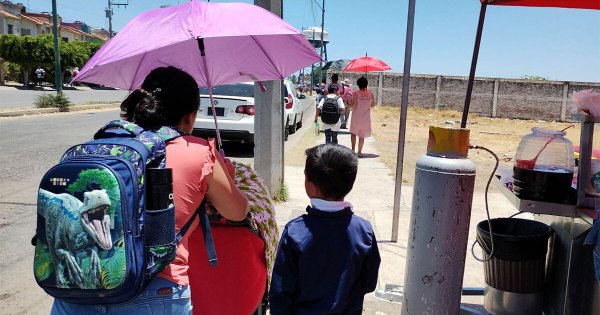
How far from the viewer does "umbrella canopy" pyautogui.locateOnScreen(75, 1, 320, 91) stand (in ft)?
8.04

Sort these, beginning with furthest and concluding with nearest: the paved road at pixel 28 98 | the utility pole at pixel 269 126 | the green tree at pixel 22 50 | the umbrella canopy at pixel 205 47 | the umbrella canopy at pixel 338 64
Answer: the green tree at pixel 22 50, the umbrella canopy at pixel 338 64, the paved road at pixel 28 98, the utility pole at pixel 269 126, the umbrella canopy at pixel 205 47

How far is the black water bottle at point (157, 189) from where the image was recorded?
1.68 m

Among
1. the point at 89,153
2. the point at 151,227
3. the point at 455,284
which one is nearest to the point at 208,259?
the point at 151,227

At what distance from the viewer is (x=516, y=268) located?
336cm

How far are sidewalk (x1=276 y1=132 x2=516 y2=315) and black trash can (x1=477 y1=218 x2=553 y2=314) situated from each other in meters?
0.39

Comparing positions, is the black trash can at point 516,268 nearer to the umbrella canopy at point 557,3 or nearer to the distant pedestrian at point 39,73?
the umbrella canopy at point 557,3

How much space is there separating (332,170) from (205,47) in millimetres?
1695

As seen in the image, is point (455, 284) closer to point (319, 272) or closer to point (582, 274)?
point (582, 274)

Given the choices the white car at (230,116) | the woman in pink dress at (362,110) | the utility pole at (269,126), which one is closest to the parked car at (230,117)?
the white car at (230,116)

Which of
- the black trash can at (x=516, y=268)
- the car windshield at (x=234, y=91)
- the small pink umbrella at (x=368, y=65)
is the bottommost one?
the black trash can at (x=516, y=268)

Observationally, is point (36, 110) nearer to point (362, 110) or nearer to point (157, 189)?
point (362, 110)

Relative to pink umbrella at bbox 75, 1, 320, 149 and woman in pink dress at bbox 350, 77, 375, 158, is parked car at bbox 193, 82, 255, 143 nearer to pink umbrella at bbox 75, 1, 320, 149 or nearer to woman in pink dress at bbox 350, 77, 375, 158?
woman in pink dress at bbox 350, 77, 375, 158

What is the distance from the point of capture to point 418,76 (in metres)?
39.7

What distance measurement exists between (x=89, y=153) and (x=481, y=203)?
6.73 metres
